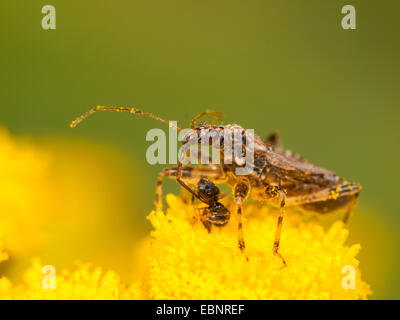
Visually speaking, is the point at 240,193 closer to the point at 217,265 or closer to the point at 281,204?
the point at 281,204

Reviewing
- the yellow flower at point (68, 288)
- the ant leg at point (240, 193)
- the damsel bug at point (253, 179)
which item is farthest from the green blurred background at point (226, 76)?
the yellow flower at point (68, 288)

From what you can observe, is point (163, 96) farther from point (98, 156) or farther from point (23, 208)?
point (23, 208)

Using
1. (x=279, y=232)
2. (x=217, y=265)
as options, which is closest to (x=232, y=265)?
(x=217, y=265)

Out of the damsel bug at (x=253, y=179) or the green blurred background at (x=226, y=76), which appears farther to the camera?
the green blurred background at (x=226, y=76)

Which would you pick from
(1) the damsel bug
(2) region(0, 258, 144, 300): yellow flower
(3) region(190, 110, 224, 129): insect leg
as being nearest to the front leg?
(1) the damsel bug

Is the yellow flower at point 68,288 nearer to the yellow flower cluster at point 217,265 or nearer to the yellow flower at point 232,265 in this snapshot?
the yellow flower cluster at point 217,265

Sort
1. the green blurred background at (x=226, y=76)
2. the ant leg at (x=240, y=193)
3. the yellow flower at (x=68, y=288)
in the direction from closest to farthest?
the yellow flower at (x=68, y=288) → the ant leg at (x=240, y=193) → the green blurred background at (x=226, y=76)

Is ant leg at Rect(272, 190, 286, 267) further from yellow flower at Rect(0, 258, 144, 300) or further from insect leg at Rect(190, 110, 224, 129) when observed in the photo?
yellow flower at Rect(0, 258, 144, 300)
